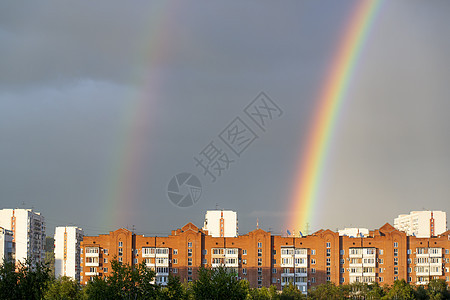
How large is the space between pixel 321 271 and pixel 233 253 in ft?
48.2

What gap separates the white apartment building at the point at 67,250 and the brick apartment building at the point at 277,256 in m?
51.4

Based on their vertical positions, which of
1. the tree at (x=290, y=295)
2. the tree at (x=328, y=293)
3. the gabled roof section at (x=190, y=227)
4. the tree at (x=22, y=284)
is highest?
the gabled roof section at (x=190, y=227)

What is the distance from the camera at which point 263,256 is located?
10344cm

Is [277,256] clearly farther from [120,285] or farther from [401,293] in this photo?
[120,285]

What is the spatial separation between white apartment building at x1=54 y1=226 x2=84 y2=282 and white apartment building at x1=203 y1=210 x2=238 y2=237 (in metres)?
46.4

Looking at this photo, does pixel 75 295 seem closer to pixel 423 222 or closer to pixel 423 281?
pixel 423 281

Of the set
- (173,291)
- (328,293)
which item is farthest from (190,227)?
(173,291)

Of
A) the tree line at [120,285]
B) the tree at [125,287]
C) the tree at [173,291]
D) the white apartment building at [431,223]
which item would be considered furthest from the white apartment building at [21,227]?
the tree at [125,287]

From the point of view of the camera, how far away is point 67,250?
154875 millimetres

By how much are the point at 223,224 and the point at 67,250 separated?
5064cm

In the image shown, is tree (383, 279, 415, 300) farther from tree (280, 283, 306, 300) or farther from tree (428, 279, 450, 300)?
tree (280, 283, 306, 300)

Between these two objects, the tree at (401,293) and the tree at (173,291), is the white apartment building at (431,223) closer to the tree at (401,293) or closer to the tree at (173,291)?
the tree at (401,293)

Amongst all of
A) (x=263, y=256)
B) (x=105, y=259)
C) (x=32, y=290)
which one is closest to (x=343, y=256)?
(x=263, y=256)

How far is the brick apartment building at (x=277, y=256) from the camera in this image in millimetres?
102625
